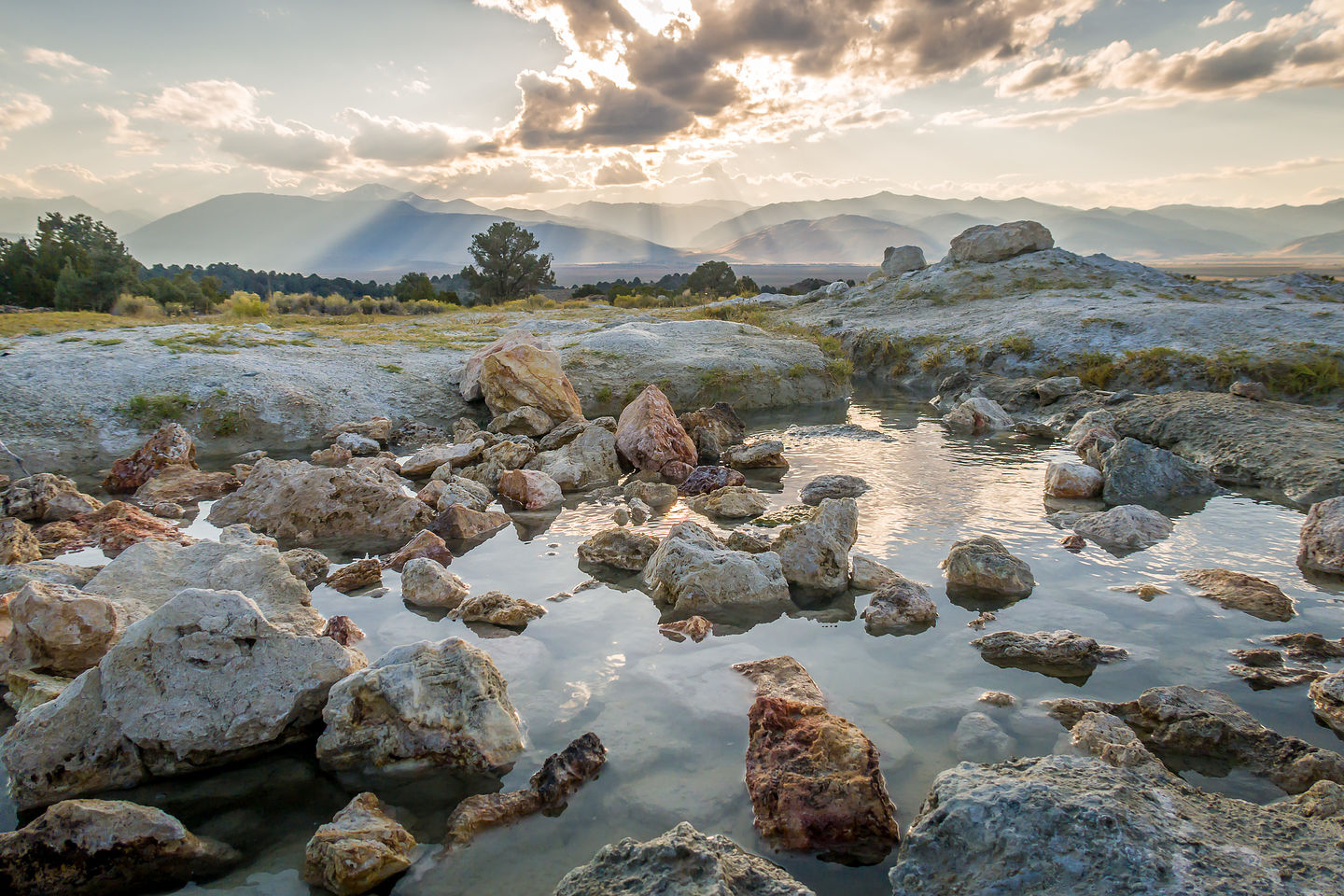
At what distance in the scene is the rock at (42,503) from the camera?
31.0 feet

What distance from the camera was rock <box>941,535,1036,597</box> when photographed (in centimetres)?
723

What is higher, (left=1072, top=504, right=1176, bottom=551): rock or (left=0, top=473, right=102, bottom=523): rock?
(left=0, top=473, right=102, bottom=523): rock

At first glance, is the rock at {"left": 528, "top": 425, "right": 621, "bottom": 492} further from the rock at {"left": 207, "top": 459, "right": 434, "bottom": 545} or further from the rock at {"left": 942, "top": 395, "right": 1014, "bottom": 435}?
the rock at {"left": 942, "top": 395, "right": 1014, "bottom": 435}

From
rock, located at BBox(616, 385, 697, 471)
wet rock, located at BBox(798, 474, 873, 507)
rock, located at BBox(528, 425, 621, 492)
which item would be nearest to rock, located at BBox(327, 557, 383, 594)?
rock, located at BBox(528, 425, 621, 492)

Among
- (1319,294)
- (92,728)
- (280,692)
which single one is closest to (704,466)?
(280,692)

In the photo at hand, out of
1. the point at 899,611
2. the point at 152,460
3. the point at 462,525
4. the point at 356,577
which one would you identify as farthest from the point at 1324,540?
the point at 152,460

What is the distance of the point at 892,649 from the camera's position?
6.12m

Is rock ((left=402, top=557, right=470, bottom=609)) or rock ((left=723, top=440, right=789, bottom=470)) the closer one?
rock ((left=402, top=557, right=470, bottom=609))

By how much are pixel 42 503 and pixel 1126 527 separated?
14.1 meters

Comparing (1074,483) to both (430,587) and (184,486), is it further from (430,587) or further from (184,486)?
(184,486)

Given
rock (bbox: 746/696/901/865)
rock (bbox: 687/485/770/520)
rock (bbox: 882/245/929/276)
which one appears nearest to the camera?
rock (bbox: 746/696/901/865)

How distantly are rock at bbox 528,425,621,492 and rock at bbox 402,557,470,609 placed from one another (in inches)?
173

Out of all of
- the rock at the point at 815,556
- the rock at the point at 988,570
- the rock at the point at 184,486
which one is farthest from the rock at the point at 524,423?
the rock at the point at 988,570

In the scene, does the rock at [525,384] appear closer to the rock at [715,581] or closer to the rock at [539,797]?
the rock at [715,581]
